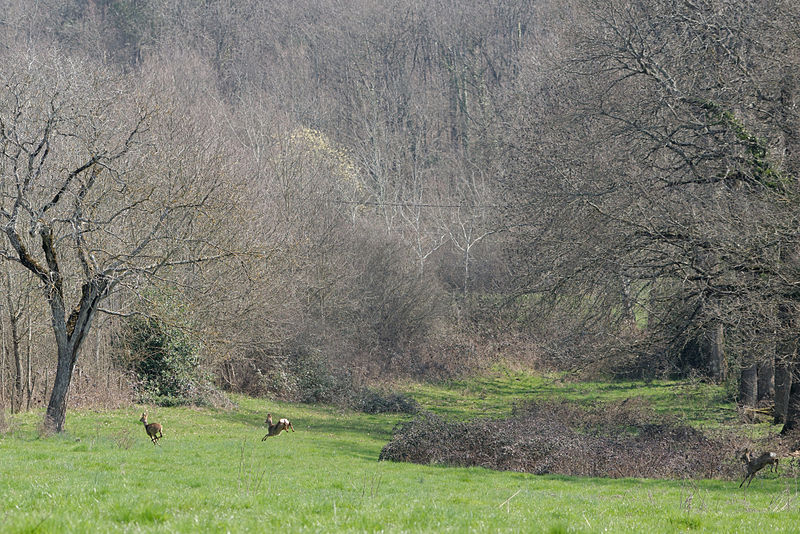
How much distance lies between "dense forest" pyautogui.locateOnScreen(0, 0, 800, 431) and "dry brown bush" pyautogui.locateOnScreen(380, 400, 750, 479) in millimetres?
2086

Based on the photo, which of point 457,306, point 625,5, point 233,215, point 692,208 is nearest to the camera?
point 692,208

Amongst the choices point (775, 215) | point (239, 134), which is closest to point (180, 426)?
point (775, 215)

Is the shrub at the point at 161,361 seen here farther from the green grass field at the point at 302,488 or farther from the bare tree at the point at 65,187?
the bare tree at the point at 65,187

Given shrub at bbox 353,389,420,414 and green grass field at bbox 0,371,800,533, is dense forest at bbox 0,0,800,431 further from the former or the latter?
green grass field at bbox 0,371,800,533

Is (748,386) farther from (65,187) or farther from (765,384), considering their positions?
(65,187)

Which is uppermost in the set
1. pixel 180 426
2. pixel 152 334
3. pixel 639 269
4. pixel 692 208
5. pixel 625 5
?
pixel 625 5

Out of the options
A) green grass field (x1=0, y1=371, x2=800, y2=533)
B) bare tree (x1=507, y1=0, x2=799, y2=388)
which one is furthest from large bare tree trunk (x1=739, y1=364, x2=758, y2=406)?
bare tree (x1=507, y1=0, x2=799, y2=388)

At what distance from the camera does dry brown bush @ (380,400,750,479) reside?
15125 millimetres

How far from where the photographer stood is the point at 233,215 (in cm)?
2486

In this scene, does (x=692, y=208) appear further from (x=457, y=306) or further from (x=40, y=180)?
(x=457, y=306)

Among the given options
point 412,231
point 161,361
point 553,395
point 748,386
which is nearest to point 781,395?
point 748,386

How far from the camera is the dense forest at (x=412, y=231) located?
16516 millimetres

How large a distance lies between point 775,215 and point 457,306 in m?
26.6

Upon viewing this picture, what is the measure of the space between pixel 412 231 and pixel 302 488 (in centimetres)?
3508
